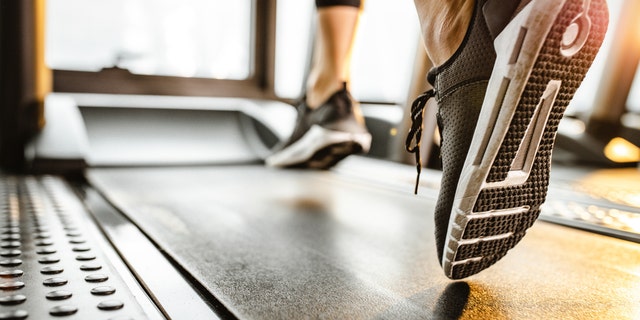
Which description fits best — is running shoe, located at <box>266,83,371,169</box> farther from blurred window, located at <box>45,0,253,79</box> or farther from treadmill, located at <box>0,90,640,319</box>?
blurred window, located at <box>45,0,253,79</box>

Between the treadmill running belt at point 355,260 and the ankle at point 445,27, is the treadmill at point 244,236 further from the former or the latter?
the ankle at point 445,27

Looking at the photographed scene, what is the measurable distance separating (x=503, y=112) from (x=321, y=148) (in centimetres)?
91

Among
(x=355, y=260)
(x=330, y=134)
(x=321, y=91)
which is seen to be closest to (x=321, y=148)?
(x=330, y=134)

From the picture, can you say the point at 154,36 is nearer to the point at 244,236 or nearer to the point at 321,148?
the point at 321,148

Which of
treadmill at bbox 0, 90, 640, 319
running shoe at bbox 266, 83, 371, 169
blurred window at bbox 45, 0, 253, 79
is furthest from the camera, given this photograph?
blurred window at bbox 45, 0, 253, 79

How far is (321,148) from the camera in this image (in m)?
1.48

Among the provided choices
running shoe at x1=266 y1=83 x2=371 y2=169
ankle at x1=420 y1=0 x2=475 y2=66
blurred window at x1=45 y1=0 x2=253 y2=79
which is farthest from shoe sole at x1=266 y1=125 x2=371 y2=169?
blurred window at x1=45 y1=0 x2=253 y2=79

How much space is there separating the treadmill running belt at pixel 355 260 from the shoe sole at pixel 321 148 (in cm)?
13

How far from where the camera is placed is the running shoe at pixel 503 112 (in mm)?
572

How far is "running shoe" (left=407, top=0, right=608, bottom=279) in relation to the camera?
572 millimetres

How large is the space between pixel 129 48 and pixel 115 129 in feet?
2.12

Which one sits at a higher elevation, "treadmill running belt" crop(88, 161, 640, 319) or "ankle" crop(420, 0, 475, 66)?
"ankle" crop(420, 0, 475, 66)

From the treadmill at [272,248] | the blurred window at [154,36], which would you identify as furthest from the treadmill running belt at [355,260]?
the blurred window at [154,36]

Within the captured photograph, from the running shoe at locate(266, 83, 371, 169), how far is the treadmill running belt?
0.15 m
